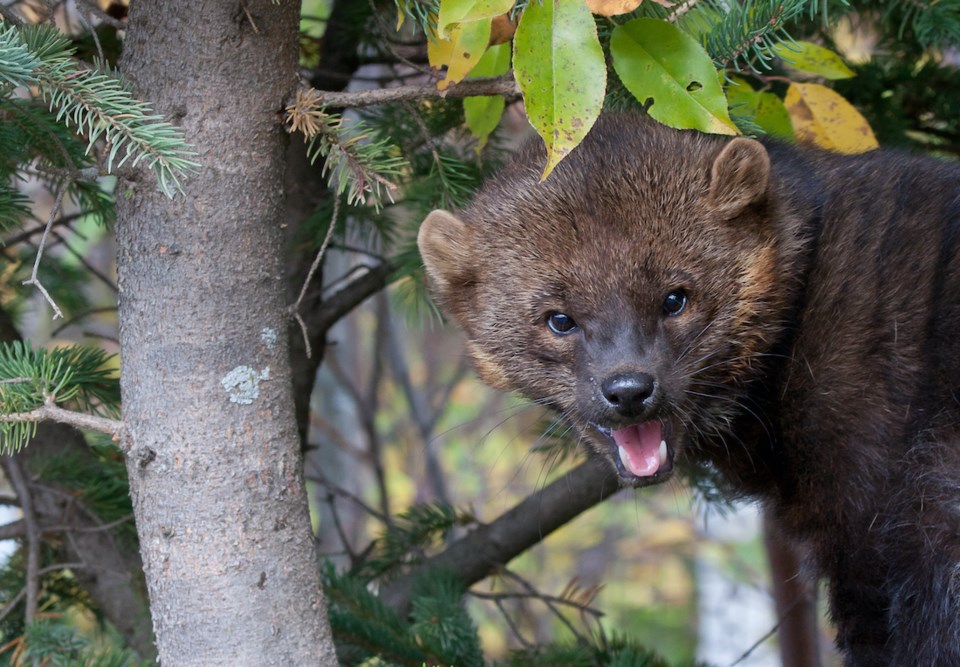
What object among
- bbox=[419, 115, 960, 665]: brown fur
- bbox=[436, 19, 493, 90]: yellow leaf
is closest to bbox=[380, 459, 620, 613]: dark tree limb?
bbox=[419, 115, 960, 665]: brown fur

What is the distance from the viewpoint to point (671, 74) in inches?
95.8

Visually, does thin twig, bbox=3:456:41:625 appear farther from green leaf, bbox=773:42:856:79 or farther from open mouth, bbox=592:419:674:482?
green leaf, bbox=773:42:856:79

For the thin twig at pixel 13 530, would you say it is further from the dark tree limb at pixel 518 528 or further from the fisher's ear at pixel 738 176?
the fisher's ear at pixel 738 176

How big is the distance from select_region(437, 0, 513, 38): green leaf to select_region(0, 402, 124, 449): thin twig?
113cm

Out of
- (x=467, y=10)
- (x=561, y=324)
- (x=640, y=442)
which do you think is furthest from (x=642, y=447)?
(x=467, y=10)

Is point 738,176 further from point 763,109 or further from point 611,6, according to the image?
point 611,6

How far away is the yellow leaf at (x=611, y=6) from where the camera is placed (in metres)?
2.27

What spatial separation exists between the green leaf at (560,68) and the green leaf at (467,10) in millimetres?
103

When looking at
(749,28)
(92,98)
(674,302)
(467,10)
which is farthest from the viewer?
(674,302)

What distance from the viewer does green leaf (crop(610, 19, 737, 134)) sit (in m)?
2.42

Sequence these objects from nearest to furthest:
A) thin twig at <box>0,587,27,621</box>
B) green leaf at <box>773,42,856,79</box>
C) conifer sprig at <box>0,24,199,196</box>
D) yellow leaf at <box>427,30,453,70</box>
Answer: conifer sprig at <box>0,24,199,196</box> < yellow leaf at <box>427,30,453,70</box> < green leaf at <box>773,42,856,79</box> < thin twig at <box>0,587,27,621</box>

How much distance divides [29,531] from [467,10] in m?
1.95

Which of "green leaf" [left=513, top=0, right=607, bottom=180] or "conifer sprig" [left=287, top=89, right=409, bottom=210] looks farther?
"conifer sprig" [left=287, top=89, right=409, bottom=210]

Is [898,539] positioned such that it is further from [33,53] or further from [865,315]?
[33,53]
